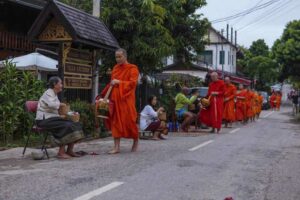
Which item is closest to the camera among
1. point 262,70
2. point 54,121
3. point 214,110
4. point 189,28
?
point 54,121

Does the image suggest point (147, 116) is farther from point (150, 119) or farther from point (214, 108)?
point (214, 108)

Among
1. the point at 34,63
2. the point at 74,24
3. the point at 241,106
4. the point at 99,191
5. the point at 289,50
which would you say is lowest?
the point at 99,191

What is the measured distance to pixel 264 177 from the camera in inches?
340

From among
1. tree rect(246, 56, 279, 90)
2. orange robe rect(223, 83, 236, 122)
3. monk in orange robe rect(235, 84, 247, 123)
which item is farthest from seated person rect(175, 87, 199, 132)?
tree rect(246, 56, 279, 90)

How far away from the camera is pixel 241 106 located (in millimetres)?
23828

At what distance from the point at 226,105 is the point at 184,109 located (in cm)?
363

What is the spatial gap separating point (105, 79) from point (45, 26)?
10180 millimetres

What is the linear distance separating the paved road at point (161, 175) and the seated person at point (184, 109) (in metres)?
5.26

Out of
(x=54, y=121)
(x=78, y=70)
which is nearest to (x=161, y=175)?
(x=54, y=121)

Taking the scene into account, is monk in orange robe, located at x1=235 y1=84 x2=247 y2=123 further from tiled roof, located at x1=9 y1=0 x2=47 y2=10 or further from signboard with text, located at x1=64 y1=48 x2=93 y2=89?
signboard with text, located at x1=64 y1=48 x2=93 y2=89

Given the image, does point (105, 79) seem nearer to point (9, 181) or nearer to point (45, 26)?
point (45, 26)

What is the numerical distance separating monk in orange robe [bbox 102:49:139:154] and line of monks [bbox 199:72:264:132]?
22.5 feet

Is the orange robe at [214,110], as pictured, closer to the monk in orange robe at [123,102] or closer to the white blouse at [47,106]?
the monk in orange robe at [123,102]

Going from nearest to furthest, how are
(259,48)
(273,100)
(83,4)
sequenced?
(83,4), (273,100), (259,48)
